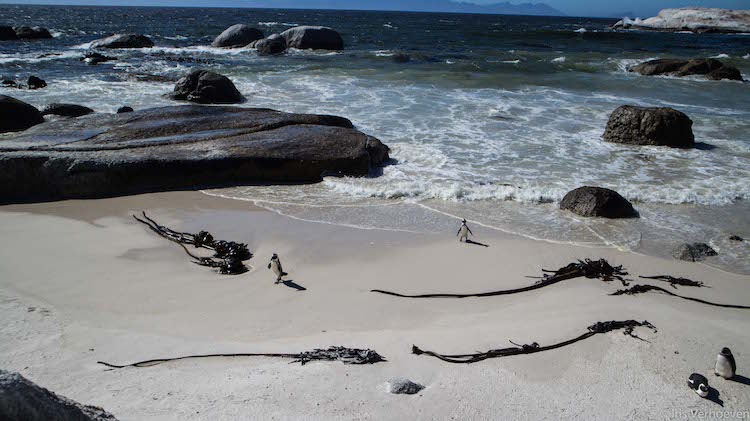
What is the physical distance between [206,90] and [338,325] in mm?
13902

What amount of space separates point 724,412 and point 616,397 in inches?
31.2

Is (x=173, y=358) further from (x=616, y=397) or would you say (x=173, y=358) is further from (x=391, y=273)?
(x=616, y=397)

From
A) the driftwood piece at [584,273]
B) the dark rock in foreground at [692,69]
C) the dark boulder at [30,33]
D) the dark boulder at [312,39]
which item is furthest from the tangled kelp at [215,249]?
the dark boulder at [30,33]

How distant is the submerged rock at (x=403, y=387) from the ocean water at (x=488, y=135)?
3.96 metres

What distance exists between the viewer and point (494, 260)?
7207 millimetres

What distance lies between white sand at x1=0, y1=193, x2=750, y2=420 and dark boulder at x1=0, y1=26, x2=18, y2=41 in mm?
41315

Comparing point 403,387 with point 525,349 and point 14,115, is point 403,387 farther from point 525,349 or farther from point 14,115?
point 14,115

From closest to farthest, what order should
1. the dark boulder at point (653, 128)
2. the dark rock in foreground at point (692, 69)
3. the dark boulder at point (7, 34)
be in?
the dark boulder at point (653, 128)
the dark rock in foreground at point (692, 69)
the dark boulder at point (7, 34)

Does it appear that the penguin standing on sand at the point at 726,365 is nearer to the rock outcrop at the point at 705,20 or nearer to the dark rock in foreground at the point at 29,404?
the dark rock in foreground at the point at 29,404

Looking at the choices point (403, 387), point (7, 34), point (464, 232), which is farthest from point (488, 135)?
point (7, 34)

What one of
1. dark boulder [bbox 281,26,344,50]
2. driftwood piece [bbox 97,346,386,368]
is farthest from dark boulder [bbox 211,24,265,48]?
driftwood piece [bbox 97,346,386,368]

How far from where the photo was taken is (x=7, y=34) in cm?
4097

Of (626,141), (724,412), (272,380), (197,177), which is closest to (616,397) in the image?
(724,412)

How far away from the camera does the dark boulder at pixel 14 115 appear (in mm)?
13016
